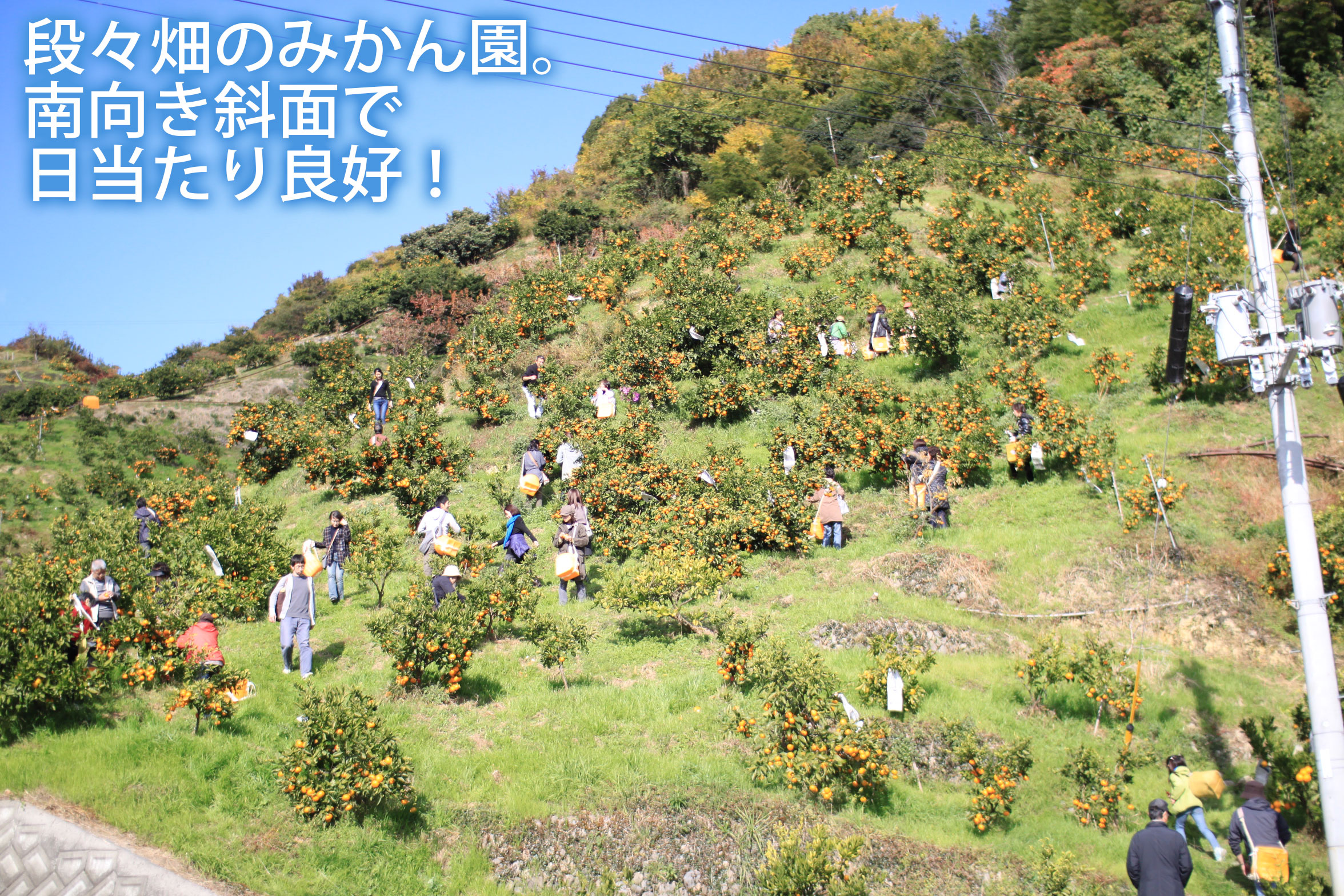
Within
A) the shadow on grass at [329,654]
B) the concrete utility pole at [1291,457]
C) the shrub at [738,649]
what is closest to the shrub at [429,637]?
the shadow on grass at [329,654]

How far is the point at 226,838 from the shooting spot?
26.8ft

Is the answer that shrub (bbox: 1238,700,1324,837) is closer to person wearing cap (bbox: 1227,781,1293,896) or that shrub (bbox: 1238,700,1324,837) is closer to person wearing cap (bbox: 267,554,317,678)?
person wearing cap (bbox: 1227,781,1293,896)

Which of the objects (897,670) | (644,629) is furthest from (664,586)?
(897,670)

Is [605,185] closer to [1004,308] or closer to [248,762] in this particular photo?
[1004,308]

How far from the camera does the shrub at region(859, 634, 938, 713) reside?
1038cm

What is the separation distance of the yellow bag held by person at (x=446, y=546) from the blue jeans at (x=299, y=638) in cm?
234

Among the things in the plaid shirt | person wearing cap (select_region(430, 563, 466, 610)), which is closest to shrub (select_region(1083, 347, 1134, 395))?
person wearing cap (select_region(430, 563, 466, 610))

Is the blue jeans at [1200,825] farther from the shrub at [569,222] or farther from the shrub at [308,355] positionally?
the shrub at [308,355]

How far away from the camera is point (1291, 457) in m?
8.24

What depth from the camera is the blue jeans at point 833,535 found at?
611 inches

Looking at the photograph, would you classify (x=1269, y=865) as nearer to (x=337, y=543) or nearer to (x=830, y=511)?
(x=830, y=511)

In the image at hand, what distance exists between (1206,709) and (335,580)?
490 inches

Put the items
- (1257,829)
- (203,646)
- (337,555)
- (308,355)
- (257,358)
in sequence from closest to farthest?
1. (1257,829)
2. (203,646)
3. (337,555)
4. (308,355)
5. (257,358)

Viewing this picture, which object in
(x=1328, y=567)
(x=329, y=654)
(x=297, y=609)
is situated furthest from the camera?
(x=1328, y=567)
